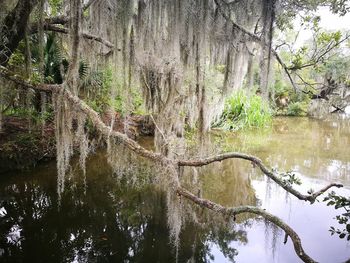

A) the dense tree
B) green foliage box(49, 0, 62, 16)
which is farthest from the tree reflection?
green foliage box(49, 0, 62, 16)

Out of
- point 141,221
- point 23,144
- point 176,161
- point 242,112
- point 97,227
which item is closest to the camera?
point 176,161

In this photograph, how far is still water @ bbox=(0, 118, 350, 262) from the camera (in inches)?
132

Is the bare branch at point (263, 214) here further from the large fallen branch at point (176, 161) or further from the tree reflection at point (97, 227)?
the tree reflection at point (97, 227)

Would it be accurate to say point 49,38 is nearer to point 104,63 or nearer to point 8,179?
point 104,63

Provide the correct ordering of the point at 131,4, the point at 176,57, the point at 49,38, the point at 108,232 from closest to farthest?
the point at 131,4, the point at 108,232, the point at 176,57, the point at 49,38

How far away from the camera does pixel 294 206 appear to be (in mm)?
4570

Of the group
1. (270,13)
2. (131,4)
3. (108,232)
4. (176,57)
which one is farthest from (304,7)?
(108,232)

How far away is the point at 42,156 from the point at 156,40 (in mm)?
3235

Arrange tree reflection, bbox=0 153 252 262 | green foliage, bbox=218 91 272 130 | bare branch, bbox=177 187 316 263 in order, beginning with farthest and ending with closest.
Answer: green foliage, bbox=218 91 272 130 < tree reflection, bbox=0 153 252 262 < bare branch, bbox=177 187 316 263

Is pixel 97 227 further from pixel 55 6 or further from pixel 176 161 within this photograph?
pixel 55 6

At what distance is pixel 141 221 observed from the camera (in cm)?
400

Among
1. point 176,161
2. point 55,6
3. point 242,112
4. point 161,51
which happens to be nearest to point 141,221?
point 176,161

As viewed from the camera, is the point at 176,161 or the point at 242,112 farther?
the point at 242,112

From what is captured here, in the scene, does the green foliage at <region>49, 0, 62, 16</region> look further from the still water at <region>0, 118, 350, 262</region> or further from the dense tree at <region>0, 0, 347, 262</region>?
the still water at <region>0, 118, 350, 262</region>
